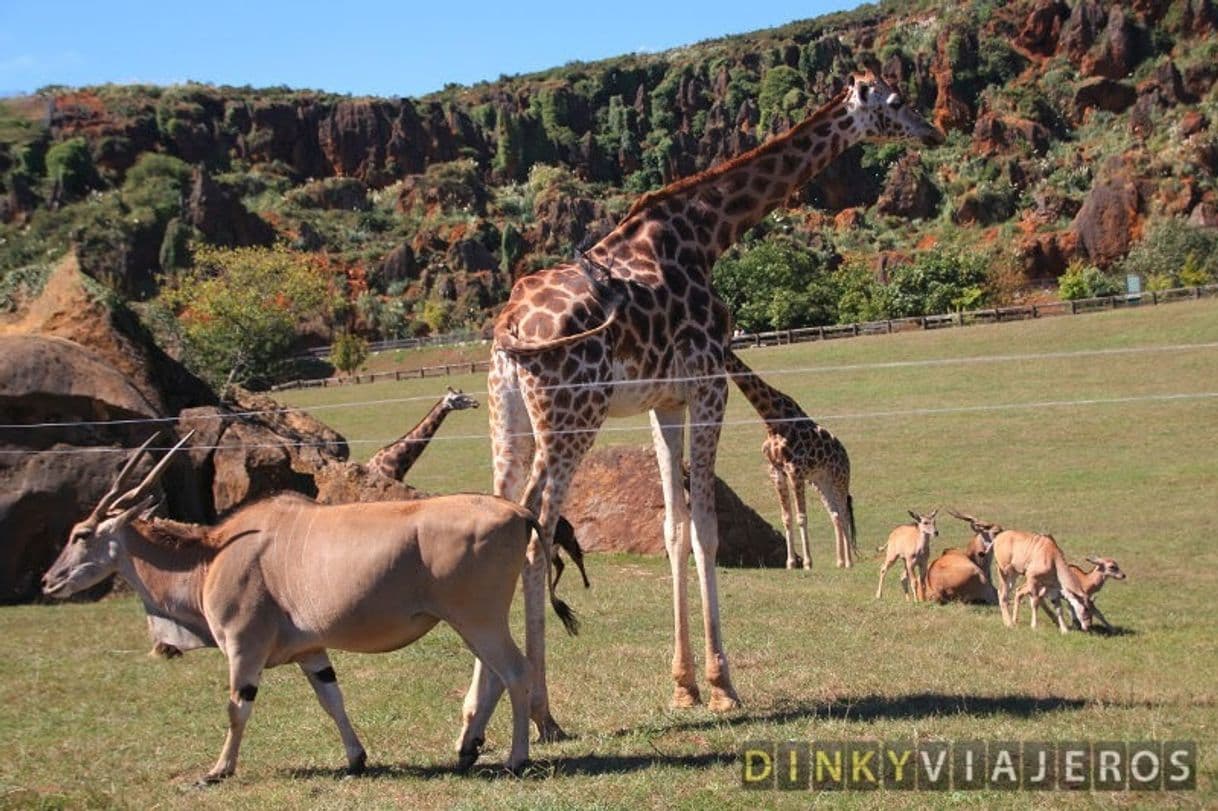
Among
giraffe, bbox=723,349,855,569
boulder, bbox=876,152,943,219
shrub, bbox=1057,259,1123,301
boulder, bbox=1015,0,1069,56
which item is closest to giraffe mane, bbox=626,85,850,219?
giraffe, bbox=723,349,855,569

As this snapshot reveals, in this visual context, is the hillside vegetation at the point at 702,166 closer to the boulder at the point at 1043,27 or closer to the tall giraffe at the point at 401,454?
the boulder at the point at 1043,27

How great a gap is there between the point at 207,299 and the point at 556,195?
57507 millimetres

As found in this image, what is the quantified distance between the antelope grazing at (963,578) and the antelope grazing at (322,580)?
30.6 feet

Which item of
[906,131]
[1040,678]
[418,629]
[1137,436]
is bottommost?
[1137,436]

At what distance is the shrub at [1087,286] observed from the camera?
277ft

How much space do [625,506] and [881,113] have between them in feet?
31.9

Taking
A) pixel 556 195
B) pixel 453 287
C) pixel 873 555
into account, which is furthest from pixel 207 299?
pixel 873 555

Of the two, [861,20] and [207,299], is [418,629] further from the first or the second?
[861,20]

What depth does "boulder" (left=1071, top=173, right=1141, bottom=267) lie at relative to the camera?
106312mm

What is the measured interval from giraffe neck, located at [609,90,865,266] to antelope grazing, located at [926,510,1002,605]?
20.6 ft

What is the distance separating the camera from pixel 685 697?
10836 millimetres

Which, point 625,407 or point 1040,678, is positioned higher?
point 625,407

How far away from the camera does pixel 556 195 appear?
137 metres

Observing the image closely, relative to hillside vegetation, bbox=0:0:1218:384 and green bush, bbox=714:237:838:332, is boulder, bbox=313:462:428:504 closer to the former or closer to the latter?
green bush, bbox=714:237:838:332
